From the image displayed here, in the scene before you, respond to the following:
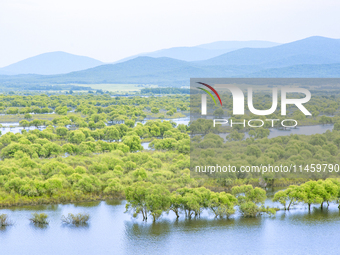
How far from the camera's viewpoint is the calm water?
26.1 metres

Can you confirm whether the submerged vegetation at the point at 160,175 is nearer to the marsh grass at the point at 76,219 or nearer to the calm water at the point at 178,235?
the marsh grass at the point at 76,219

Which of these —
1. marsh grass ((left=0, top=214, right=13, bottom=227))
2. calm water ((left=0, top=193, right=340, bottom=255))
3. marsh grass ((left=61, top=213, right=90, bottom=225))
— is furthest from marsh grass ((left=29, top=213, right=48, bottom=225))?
marsh grass ((left=0, top=214, right=13, bottom=227))

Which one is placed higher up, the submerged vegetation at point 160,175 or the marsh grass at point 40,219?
the submerged vegetation at point 160,175

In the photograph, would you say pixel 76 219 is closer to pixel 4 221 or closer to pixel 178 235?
pixel 4 221

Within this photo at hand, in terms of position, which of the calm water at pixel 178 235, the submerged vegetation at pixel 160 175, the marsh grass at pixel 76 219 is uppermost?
the submerged vegetation at pixel 160 175

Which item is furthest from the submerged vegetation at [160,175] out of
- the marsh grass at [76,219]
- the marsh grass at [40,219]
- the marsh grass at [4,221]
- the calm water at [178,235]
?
the marsh grass at [4,221]

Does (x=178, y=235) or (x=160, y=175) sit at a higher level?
(x=160, y=175)

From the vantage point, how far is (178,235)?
89.7 feet

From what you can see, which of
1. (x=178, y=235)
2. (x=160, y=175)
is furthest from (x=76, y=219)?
(x=160, y=175)

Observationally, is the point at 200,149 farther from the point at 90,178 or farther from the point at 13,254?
the point at 13,254

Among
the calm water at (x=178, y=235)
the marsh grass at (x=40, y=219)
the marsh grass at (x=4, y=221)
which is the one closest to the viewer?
the calm water at (x=178, y=235)

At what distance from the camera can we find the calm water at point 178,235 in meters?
26.1

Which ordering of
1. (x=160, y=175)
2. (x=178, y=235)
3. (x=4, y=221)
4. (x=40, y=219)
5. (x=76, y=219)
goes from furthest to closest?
(x=160, y=175) → (x=76, y=219) → (x=40, y=219) → (x=4, y=221) → (x=178, y=235)

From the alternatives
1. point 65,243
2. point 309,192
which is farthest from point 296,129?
point 65,243
